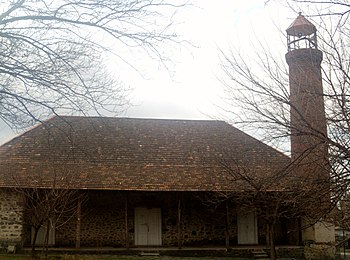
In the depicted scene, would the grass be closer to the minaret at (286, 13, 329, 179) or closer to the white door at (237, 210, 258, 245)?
the white door at (237, 210, 258, 245)

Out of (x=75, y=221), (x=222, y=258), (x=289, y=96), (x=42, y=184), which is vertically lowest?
(x=222, y=258)

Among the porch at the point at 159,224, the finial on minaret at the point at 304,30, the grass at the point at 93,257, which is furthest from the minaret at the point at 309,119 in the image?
the porch at the point at 159,224

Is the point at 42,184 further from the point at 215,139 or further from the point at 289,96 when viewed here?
the point at 289,96

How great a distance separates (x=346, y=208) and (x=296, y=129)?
2.32 meters

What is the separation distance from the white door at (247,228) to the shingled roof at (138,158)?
2677 mm

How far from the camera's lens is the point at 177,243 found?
64.5ft

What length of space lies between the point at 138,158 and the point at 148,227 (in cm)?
308

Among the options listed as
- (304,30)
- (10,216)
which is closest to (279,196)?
(304,30)

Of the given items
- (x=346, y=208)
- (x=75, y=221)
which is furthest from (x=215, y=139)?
(x=346, y=208)

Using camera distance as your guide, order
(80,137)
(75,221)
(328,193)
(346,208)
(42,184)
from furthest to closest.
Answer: (80,137) < (75,221) < (42,184) < (346,208) < (328,193)

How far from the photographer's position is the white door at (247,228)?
20.3 metres

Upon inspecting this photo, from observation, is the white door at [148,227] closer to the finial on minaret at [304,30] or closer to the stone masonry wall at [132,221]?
the stone masonry wall at [132,221]

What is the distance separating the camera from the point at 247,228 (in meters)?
20.5

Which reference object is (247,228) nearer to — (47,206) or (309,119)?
(47,206)
